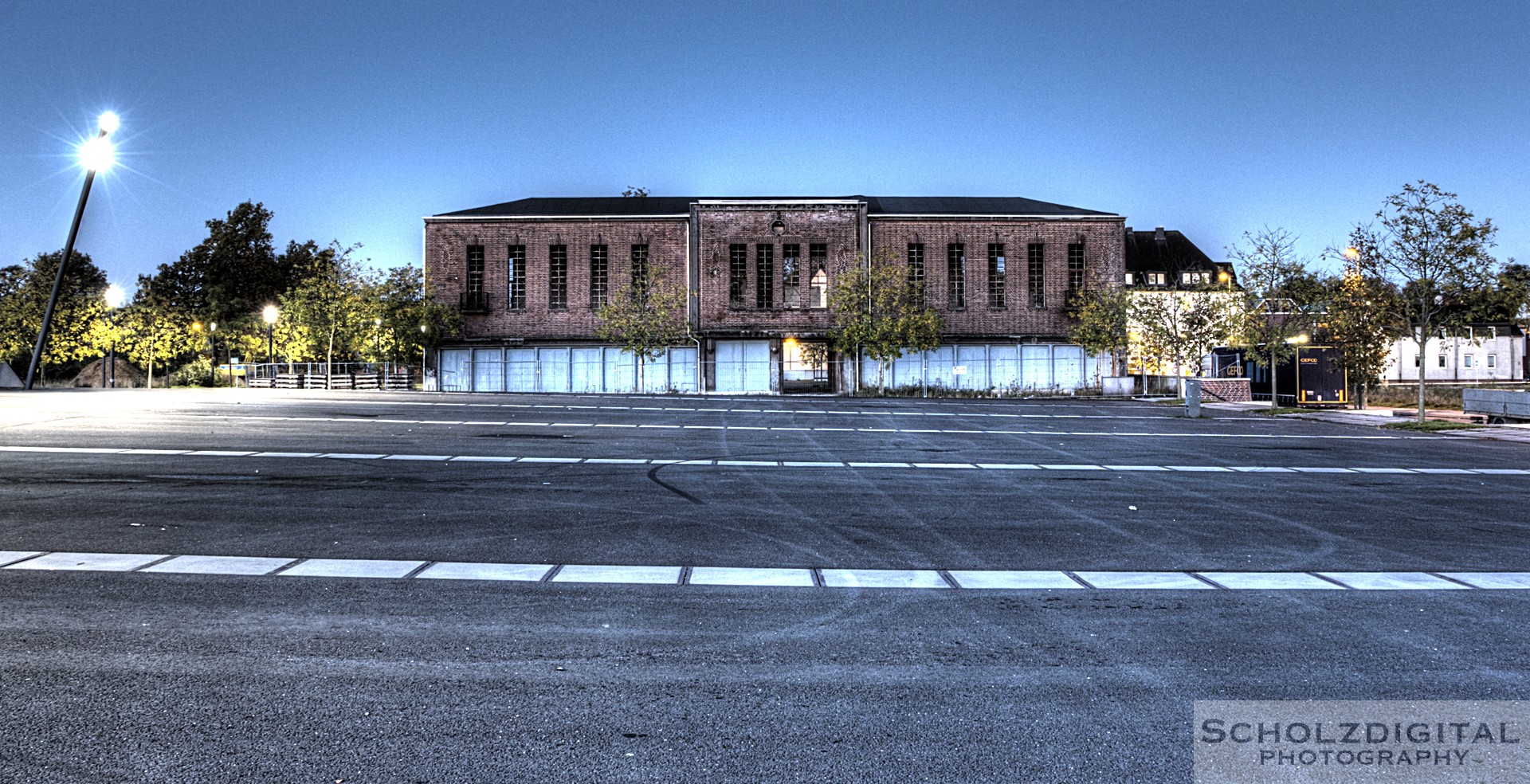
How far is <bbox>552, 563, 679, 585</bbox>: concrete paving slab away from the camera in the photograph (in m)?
5.98

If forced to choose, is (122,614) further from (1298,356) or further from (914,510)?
(1298,356)

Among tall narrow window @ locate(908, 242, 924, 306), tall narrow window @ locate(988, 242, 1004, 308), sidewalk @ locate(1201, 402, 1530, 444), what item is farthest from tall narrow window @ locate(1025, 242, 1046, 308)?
sidewalk @ locate(1201, 402, 1530, 444)

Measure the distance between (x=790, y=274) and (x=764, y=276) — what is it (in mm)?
1592

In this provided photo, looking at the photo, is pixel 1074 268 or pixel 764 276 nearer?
pixel 764 276

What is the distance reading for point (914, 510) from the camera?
9211mm

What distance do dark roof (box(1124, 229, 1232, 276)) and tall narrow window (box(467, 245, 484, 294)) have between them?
55.6 meters

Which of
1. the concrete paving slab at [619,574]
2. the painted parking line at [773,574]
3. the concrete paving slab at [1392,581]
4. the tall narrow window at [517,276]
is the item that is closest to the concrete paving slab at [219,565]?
the painted parking line at [773,574]

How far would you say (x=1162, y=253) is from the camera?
80000mm

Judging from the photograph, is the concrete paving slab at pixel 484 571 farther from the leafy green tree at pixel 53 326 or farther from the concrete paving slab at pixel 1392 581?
the leafy green tree at pixel 53 326

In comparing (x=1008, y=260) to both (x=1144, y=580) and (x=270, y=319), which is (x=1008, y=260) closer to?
(x=270, y=319)

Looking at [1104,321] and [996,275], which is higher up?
[996,275]

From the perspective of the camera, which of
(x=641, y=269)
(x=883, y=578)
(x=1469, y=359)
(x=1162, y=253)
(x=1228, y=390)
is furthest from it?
(x=1162, y=253)

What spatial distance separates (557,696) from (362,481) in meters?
8.22

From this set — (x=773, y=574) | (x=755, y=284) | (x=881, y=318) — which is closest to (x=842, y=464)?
(x=773, y=574)
